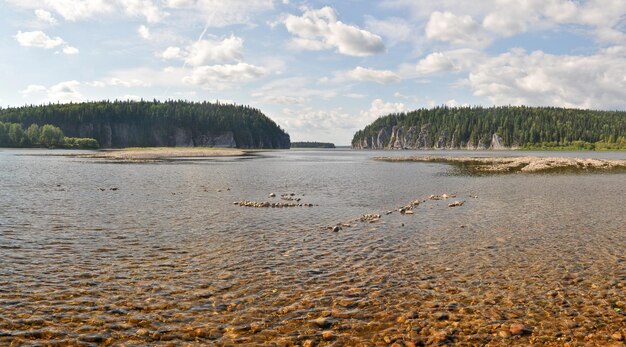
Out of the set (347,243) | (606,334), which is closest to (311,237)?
(347,243)

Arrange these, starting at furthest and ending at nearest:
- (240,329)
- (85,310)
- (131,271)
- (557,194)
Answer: (557,194), (131,271), (85,310), (240,329)

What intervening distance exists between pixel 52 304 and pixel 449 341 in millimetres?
11371

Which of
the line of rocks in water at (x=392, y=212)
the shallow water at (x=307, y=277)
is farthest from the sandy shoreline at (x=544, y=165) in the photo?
the shallow water at (x=307, y=277)

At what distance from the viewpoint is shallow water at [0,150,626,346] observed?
1062cm

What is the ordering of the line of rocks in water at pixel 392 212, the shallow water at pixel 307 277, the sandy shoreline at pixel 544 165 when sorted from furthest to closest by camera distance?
the sandy shoreline at pixel 544 165
the line of rocks in water at pixel 392 212
the shallow water at pixel 307 277

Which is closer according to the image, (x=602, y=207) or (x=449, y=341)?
(x=449, y=341)

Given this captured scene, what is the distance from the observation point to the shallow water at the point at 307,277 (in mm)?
10625

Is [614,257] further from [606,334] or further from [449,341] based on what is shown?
[449,341]

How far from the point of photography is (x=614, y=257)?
699 inches

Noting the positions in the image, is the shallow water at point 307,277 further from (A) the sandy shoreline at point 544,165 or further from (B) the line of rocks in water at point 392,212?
(A) the sandy shoreline at point 544,165

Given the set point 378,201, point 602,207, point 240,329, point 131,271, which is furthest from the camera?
point 378,201

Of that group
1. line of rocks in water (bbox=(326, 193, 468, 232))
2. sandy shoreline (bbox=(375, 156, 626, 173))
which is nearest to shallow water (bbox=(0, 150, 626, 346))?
line of rocks in water (bbox=(326, 193, 468, 232))

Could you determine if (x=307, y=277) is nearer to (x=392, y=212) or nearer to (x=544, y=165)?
(x=392, y=212)

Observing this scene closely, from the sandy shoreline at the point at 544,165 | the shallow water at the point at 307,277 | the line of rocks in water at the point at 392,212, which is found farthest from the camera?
the sandy shoreline at the point at 544,165
